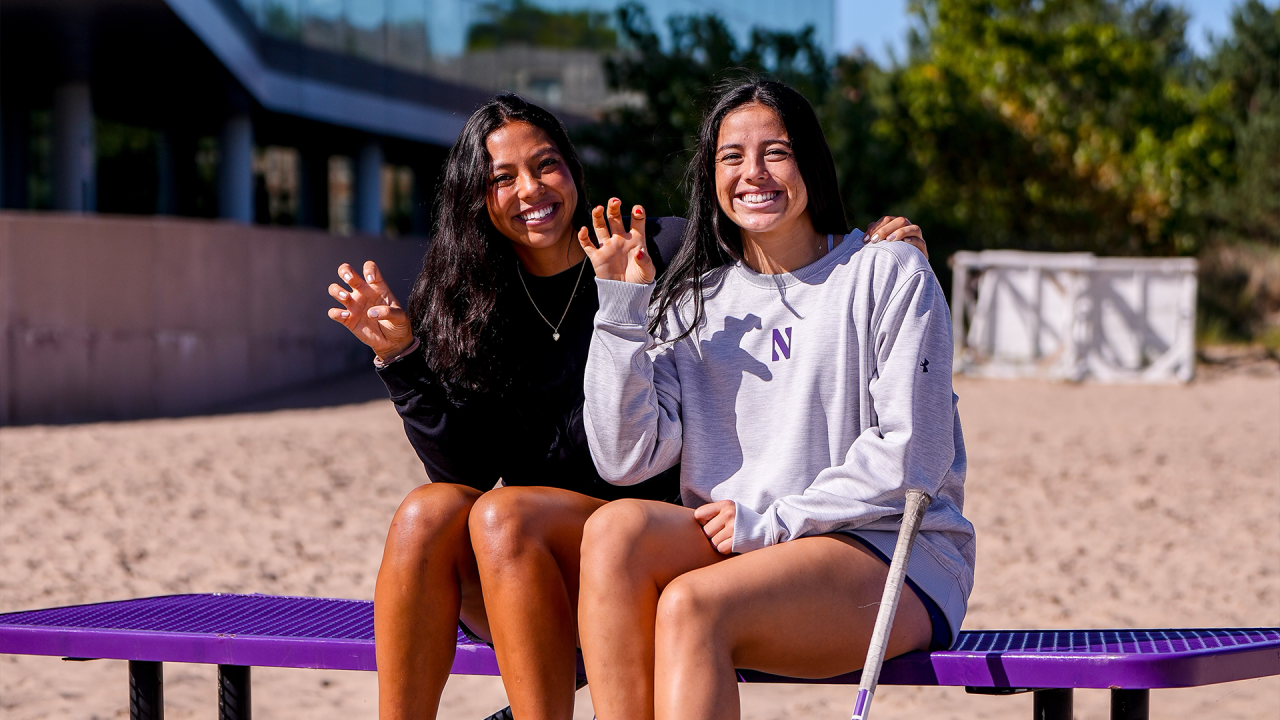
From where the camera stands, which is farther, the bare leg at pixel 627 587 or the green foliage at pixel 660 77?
the green foliage at pixel 660 77

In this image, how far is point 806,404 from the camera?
227cm

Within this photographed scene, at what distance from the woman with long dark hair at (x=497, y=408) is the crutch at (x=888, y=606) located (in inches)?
20.5

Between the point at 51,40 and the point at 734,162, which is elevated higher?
the point at 51,40

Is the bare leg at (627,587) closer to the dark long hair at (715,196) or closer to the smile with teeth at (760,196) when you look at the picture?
the dark long hair at (715,196)

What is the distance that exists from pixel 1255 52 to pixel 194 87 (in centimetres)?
1965

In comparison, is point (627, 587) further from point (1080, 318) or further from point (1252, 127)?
point (1252, 127)

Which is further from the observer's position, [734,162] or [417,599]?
[734,162]

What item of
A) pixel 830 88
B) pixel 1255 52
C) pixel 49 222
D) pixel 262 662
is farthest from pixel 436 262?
pixel 1255 52

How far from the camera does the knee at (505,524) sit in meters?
2.20

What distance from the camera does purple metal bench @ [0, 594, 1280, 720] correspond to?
2027 mm

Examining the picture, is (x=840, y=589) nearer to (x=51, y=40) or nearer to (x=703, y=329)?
(x=703, y=329)

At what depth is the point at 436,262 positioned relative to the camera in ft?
8.82

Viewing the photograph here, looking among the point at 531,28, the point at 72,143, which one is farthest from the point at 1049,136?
the point at 72,143

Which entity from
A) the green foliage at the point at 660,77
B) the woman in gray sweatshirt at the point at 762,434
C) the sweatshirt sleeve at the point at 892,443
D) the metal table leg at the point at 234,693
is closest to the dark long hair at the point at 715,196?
the woman in gray sweatshirt at the point at 762,434
